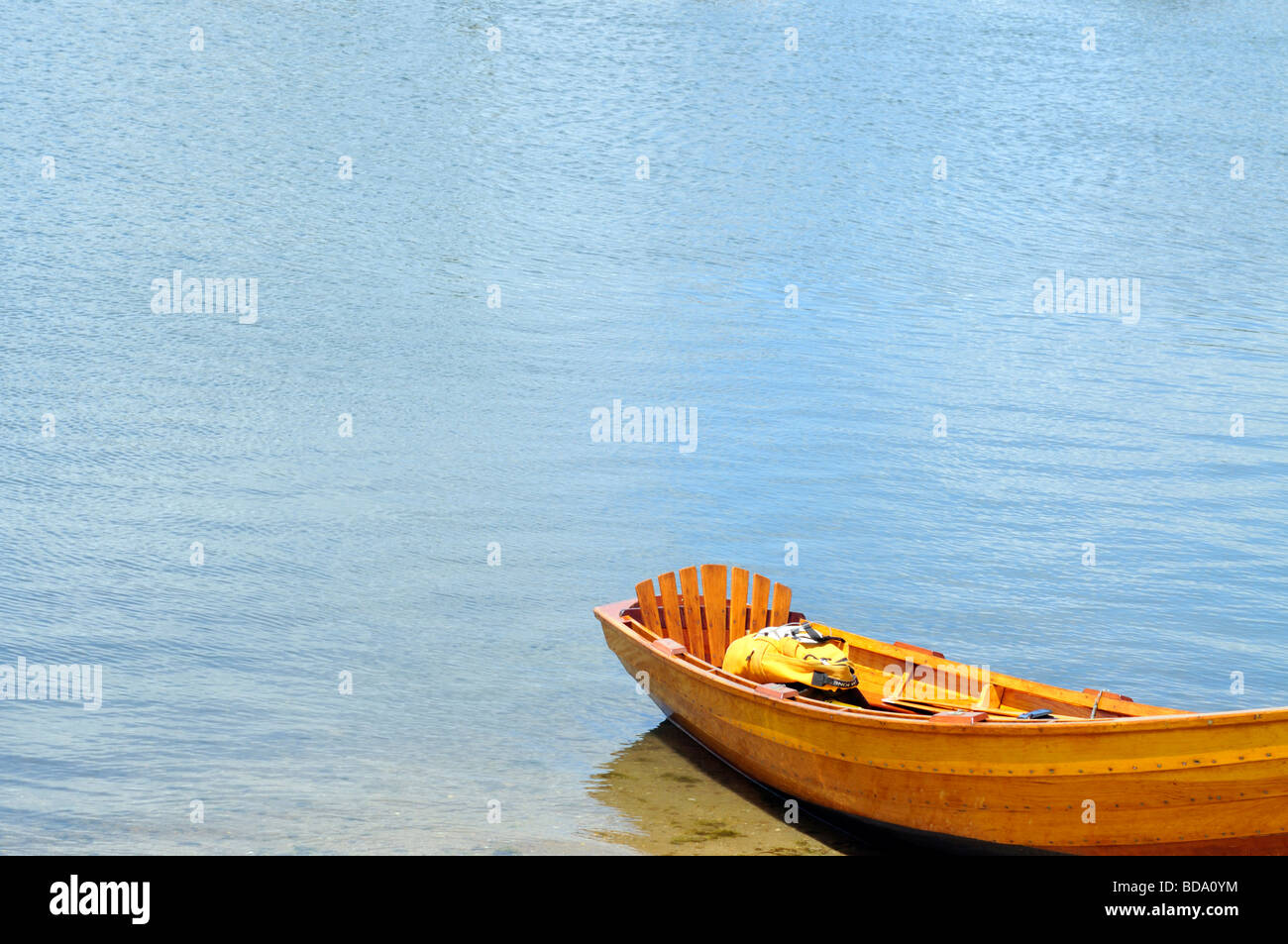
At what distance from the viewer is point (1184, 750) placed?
22.2 feet

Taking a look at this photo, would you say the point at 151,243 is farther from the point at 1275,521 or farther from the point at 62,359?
the point at 1275,521

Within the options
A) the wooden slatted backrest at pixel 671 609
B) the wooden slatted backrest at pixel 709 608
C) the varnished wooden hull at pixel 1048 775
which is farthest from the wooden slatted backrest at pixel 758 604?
the varnished wooden hull at pixel 1048 775

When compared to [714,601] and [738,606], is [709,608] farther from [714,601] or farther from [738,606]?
[738,606]

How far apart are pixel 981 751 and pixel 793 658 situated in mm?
1647

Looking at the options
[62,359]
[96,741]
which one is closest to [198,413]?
[62,359]

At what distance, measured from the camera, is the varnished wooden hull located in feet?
22.0

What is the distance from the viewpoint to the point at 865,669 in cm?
940

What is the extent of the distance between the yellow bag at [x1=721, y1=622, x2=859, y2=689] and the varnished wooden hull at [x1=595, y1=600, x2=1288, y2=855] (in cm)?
33

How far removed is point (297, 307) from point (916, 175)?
14.6 m

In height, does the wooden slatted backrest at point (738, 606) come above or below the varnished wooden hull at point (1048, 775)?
above

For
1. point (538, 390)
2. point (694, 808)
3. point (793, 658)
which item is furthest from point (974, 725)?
point (538, 390)

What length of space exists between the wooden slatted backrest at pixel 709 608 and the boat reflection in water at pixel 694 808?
28.2 inches

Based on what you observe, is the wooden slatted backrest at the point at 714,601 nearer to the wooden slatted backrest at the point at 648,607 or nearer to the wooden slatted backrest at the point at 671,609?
the wooden slatted backrest at the point at 671,609

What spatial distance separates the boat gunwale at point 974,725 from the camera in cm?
661
